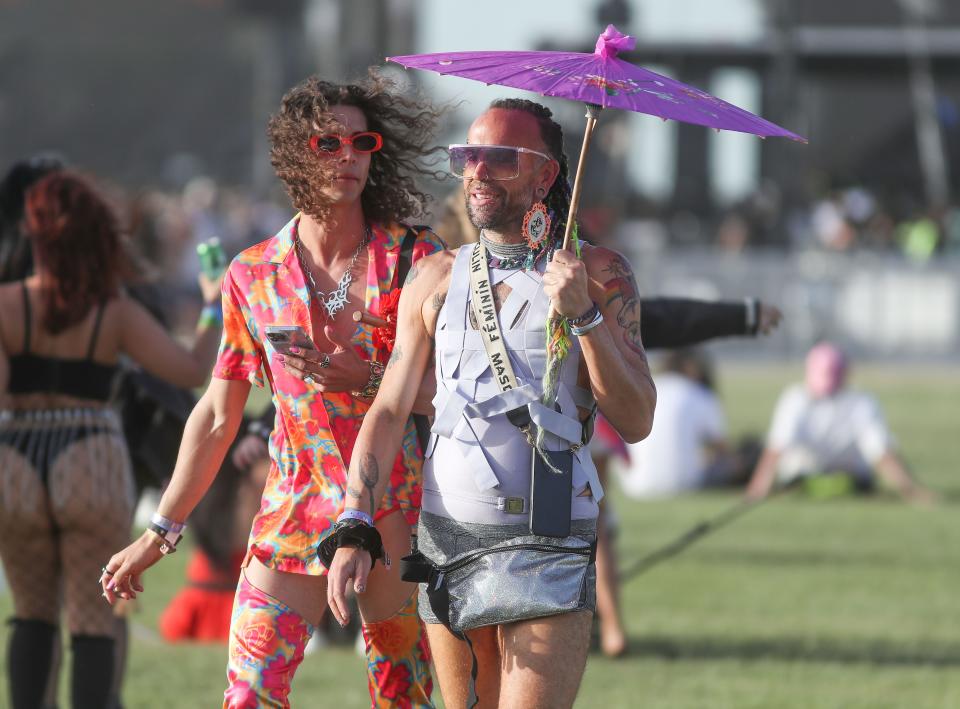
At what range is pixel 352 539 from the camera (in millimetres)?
4180

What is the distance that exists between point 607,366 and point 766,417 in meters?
15.2

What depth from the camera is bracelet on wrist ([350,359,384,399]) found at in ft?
14.9

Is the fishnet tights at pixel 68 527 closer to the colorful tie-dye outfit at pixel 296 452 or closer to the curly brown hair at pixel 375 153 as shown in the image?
the colorful tie-dye outfit at pixel 296 452

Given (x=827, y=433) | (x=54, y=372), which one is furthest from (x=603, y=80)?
(x=827, y=433)

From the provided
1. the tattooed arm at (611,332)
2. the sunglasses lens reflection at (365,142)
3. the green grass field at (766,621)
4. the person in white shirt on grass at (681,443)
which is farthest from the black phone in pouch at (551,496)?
the person in white shirt on grass at (681,443)

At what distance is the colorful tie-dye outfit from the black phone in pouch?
0.48m

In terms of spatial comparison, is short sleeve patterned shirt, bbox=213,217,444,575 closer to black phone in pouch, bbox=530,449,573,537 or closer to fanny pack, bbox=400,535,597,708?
fanny pack, bbox=400,535,597,708

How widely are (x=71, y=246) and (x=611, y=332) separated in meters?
2.39

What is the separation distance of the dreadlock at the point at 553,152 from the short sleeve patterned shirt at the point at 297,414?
1.24 feet

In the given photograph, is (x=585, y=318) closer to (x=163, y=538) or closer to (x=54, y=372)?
(x=163, y=538)

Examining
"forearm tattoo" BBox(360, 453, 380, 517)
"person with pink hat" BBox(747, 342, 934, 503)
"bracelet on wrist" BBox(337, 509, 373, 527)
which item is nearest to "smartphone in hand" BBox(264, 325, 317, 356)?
"forearm tattoo" BBox(360, 453, 380, 517)

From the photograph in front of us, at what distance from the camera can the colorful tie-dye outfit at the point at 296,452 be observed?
4.48 meters

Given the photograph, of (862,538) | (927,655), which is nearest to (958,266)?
(862,538)

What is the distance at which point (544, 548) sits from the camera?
418cm
